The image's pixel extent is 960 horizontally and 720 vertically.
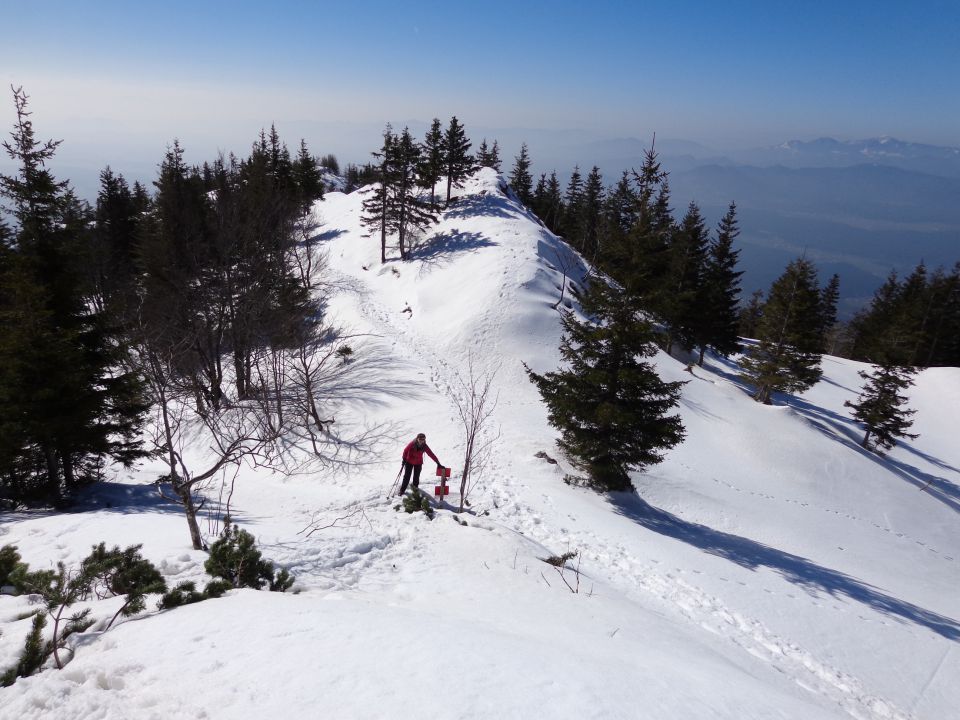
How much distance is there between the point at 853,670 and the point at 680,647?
17.7 ft

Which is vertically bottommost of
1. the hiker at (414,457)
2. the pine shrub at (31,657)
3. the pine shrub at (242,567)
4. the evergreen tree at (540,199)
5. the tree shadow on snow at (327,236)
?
the hiker at (414,457)

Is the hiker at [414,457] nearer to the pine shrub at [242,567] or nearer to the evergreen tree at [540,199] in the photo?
the pine shrub at [242,567]

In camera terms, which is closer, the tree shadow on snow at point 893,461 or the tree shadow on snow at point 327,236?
the tree shadow on snow at point 893,461

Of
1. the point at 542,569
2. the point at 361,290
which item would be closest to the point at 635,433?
the point at 542,569

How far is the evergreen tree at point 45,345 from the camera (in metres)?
12.0

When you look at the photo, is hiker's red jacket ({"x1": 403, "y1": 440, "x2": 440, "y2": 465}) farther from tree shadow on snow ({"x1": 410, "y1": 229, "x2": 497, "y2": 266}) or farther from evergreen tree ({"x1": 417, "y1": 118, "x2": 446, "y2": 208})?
evergreen tree ({"x1": 417, "y1": 118, "x2": 446, "y2": 208})

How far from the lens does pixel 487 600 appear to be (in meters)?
A: 8.48

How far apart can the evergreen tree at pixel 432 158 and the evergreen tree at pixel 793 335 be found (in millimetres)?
32788

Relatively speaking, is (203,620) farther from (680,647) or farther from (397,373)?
(397,373)

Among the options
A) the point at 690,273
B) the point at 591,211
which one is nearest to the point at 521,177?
the point at 591,211

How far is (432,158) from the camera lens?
4838 cm

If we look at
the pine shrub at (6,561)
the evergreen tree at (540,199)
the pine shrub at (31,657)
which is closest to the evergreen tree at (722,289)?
the evergreen tree at (540,199)

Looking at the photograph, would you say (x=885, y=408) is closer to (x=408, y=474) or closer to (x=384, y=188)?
(x=408, y=474)

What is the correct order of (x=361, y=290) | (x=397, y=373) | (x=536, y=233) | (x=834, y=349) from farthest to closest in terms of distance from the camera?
1. (x=834, y=349)
2. (x=536, y=233)
3. (x=361, y=290)
4. (x=397, y=373)
